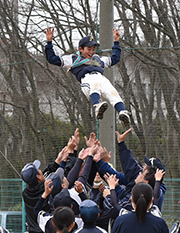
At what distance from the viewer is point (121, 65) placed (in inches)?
277

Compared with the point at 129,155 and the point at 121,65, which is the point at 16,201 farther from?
the point at 129,155

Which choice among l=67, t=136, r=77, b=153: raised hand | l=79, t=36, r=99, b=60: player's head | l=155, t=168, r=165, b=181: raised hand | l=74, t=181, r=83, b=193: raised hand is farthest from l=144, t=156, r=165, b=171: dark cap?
l=79, t=36, r=99, b=60: player's head

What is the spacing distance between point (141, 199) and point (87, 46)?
2240mm

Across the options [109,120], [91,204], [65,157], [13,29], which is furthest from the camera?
[13,29]

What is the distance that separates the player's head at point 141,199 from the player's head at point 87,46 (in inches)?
82.7

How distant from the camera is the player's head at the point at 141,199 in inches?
104

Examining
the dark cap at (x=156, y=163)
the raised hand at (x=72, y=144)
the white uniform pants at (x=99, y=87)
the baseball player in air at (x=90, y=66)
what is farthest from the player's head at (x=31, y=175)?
the white uniform pants at (x=99, y=87)

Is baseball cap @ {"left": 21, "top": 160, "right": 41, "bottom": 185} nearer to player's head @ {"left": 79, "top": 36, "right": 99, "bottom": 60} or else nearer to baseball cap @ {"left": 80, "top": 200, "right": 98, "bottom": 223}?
baseball cap @ {"left": 80, "top": 200, "right": 98, "bottom": 223}

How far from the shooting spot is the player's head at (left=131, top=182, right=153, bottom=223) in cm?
263

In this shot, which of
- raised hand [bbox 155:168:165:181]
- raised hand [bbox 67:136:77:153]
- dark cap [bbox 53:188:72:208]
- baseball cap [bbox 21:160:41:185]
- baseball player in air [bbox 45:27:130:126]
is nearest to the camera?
dark cap [bbox 53:188:72:208]

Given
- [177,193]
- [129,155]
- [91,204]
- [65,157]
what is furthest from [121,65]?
[91,204]

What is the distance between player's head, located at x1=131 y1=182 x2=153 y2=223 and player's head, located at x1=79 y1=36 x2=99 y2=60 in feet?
6.89

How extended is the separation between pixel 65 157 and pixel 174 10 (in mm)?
4362

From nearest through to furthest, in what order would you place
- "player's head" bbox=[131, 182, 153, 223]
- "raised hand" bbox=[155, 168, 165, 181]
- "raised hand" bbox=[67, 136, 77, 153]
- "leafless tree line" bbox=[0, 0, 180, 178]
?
"player's head" bbox=[131, 182, 153, 223]
"raised hand" bbox=[155, 168, 165, 181]
"raised hand" bbox=[67, 136, 77, 153]
"leafless tree line" bbox=[0, 0, 180, 178]
